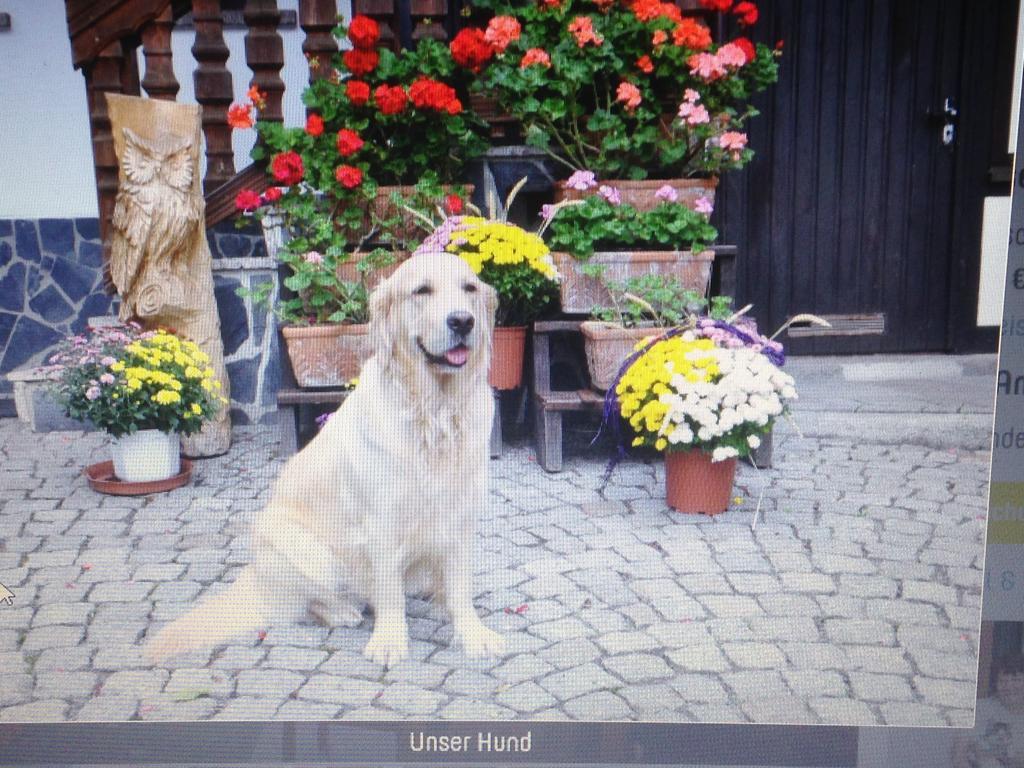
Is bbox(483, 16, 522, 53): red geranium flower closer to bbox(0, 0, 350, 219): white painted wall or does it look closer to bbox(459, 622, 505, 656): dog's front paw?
bbox(0, 0, 350, 219): white painted wall

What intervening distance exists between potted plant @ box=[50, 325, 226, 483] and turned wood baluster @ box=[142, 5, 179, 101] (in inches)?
24.4

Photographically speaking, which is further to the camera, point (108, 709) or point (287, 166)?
point (287, 166)

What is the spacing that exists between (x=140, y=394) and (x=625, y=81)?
1753mm

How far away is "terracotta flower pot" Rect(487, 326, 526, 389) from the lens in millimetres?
2711

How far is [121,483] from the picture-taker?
2.08m

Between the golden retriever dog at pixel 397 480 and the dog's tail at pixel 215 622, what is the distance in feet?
0.07

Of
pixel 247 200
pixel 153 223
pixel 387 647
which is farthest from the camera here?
pixel 247 200

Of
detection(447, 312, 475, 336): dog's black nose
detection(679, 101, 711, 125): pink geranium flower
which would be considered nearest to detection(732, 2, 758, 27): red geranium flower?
detection(679, 101, 711, 125): pink geranium flower

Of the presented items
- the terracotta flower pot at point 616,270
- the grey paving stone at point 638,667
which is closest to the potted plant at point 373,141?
the terracotta flower pot at point 616,270

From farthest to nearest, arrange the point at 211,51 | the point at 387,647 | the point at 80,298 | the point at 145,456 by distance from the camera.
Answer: the point at 211,51, the point at 145,456, the point at 80,298, the point at 387,647

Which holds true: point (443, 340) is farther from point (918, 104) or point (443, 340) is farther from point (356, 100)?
point (356, 100)

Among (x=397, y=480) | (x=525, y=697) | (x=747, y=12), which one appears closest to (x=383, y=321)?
(x=397, y=480)

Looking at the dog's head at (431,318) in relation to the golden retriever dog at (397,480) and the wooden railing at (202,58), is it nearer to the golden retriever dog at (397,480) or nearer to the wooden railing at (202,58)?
the golden retriever dog at (397,480)

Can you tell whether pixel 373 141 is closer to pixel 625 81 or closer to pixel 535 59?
pixel 535 59
